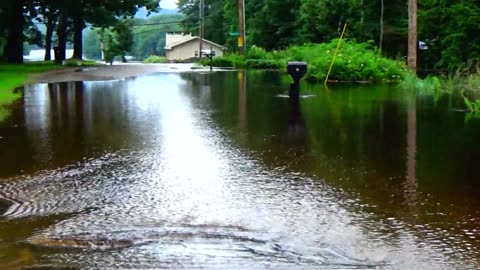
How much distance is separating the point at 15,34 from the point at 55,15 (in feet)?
36.0

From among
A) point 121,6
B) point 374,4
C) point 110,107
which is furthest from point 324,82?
point 121,6

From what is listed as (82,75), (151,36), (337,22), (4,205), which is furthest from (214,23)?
(4,205)

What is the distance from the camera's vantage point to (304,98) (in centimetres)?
1705

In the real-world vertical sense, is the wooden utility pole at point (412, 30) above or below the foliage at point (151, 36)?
below

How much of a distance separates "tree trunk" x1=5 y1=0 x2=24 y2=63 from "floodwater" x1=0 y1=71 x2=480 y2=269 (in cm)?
3056

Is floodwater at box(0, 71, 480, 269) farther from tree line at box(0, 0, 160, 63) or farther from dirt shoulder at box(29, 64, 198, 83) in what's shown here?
tree line at box(0, 0, 160, 63)

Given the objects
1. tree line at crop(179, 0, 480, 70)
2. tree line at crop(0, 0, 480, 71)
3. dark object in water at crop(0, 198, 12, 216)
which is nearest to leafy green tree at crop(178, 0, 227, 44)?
tree line at crop(0, 0, 480, 71)

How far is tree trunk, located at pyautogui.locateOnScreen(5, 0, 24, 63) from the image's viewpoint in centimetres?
4134

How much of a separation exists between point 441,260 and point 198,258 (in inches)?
71.5

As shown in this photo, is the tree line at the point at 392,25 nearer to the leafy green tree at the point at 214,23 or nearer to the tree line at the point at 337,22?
the tree line at the point at 337,22

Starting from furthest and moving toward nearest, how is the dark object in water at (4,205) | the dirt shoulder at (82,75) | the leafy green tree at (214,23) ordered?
the leafy green tree at (214,23)
the dirt shoulder at (82,75)
the dark object in water at (4,205)

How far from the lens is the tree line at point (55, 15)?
1628 inches

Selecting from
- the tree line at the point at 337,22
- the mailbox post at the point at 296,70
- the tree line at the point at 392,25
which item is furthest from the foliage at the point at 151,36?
the mailbox post at the point at 296,70

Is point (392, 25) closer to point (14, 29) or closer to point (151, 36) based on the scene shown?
point (14, 29)
